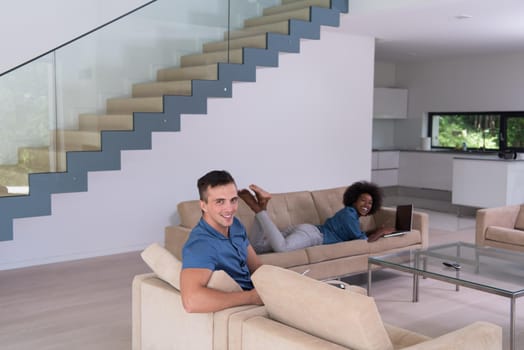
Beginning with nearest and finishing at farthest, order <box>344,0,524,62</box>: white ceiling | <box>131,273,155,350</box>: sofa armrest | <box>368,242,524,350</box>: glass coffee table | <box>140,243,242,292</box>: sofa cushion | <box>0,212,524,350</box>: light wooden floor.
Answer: <box>140,243,242,292</box>: sofa cushion
<box>131,273,155,350</box>: sofa armrest
<box>368,242,524,350</box>: glass coffee table
<box>0,212,524,350</box>: light wooden floor
<box>344,0,524,62</box>: white ceiling

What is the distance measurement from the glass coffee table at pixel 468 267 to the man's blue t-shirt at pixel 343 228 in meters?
0.57

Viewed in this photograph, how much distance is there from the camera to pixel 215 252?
2850 millimetres

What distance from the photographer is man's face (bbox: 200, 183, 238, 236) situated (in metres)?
2.88

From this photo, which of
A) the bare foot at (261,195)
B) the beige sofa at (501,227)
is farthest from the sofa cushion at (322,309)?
the beige sofa at (501,227)

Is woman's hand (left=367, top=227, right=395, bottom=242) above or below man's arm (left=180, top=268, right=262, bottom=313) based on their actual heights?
below

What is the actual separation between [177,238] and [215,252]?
2.24 metres

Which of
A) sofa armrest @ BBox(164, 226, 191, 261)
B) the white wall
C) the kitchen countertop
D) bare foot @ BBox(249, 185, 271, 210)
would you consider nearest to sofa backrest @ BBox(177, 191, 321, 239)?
sofa armrest @ BBox(164, 226, 191, 261)

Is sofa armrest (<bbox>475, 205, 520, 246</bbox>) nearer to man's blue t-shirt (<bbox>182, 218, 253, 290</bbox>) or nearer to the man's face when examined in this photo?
man's blue t-shirt (<bbox>182, 218, 253, 290</bbox>)

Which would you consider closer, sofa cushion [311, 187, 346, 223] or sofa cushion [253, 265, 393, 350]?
sofa cushion [253, 265, 393, 350]

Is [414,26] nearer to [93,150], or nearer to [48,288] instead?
[93,150]

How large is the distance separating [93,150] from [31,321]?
4.84ft

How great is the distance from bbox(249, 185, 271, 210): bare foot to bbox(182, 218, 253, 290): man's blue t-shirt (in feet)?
4.98

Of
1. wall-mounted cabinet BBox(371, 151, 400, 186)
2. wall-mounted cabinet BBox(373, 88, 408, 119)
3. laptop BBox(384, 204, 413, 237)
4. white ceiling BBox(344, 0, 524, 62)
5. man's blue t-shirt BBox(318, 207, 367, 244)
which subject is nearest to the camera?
man's blue t-shirt BBox(318, 207, 367, 244)

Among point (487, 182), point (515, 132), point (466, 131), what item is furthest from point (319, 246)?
point (466, 131)
